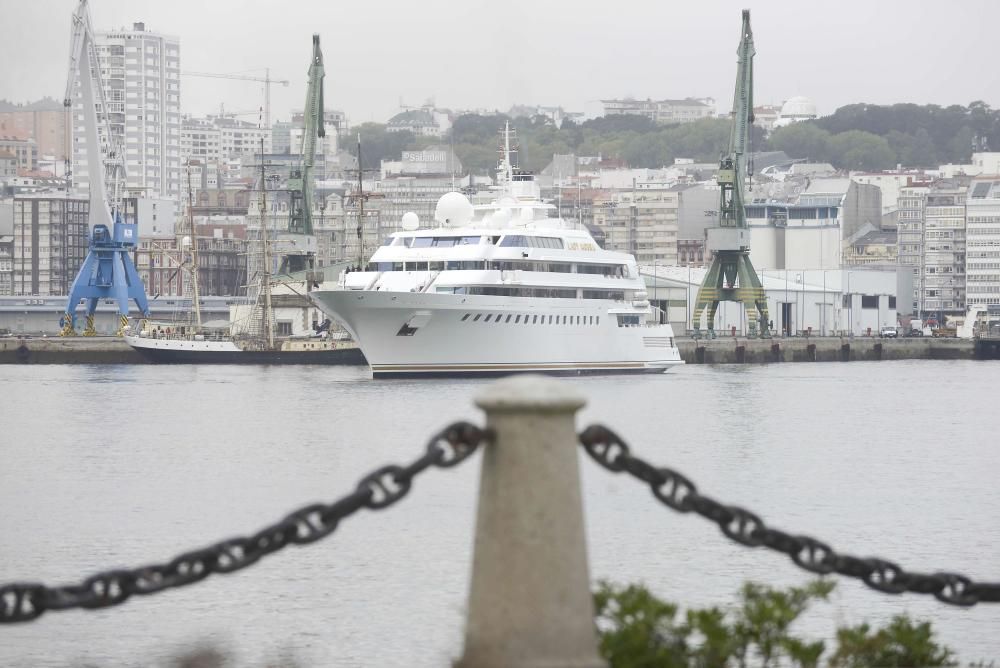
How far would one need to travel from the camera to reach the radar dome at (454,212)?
62.1 metres

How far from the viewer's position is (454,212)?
204 ft

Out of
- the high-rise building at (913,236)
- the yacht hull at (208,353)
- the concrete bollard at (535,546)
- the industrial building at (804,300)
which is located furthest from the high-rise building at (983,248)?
the concrete bollard at (535,546)

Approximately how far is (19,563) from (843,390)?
43.4m

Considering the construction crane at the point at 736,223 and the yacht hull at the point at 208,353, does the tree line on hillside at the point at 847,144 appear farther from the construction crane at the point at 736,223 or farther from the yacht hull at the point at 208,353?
the yacht hull at the point at 208,353

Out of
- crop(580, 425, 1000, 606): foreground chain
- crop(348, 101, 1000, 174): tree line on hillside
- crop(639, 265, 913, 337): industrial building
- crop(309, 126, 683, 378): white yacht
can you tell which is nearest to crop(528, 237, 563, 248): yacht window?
crop(309, 126, 683, 378): white yacht

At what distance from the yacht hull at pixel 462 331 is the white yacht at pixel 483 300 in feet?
0.10

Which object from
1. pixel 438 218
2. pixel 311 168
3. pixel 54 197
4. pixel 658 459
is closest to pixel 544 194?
pixel 54 197

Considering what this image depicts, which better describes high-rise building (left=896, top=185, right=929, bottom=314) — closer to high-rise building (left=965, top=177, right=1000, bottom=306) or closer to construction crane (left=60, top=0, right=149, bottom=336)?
high-rise building (left=965, top=177, right=1000, bottom=306)

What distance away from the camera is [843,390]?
58562mm

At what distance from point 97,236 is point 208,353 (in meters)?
10.5

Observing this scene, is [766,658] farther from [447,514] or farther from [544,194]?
[544,194]

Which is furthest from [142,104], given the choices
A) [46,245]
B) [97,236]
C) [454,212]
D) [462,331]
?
[462,331]

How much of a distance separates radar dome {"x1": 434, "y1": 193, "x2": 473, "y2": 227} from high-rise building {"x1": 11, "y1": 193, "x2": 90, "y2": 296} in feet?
269

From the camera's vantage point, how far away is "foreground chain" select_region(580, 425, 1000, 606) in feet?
17.7
